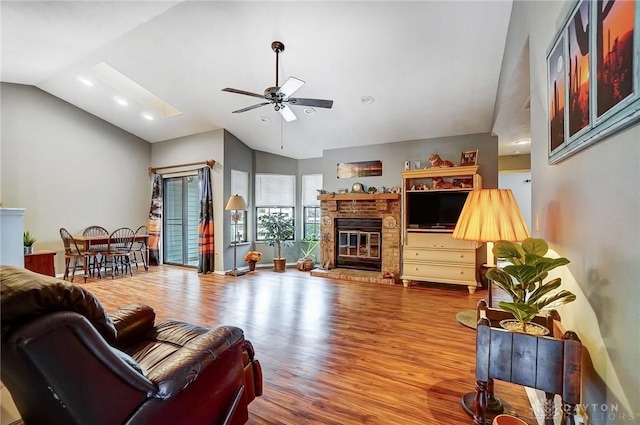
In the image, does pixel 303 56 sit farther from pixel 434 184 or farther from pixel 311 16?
pixel 434 184

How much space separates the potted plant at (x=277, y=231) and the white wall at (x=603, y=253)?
5.28 meters

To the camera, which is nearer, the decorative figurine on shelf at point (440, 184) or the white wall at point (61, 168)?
the decorative figurine on shelf at point (440, 184)

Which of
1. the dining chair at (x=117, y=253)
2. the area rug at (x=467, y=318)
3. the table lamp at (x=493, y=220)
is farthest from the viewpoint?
the dining chair at (x=117, y=253)

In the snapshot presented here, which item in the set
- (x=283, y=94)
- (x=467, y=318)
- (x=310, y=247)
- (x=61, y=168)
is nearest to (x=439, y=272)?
(x=467, y=318)

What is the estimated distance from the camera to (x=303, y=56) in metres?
3.71

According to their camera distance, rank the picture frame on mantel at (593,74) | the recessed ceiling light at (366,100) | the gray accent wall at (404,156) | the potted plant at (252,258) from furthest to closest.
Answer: the potted plant at (252,258)
the gray accent wall at (404,156)
the recessed ceiling light at (366,100)
the picture frame on mantel at (593,74)

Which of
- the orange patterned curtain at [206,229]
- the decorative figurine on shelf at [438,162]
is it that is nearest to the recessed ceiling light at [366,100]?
the decorative figurine on shelf at [438,162]

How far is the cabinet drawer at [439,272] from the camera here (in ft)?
15.3

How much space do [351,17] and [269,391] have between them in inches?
141

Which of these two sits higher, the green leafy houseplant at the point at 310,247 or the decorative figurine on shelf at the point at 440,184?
the decorative figurine on shelf at the point at 440,184

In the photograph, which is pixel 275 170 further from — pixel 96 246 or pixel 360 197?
pixel 96 246

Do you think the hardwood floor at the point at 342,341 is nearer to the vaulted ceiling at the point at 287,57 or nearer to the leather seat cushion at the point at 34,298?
the leather seat cushion at the point at 34,298

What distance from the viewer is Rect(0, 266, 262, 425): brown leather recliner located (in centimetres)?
85

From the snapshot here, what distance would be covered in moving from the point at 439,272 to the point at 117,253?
607cm
